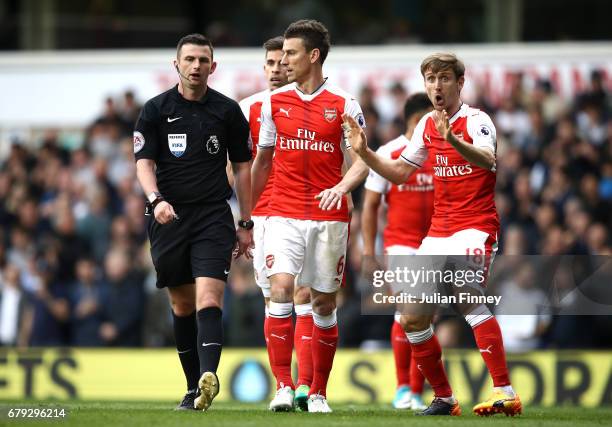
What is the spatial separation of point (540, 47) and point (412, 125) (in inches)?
364

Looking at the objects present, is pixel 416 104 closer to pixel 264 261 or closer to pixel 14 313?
pixel 264 261

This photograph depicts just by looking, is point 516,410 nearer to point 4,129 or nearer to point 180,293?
point 180,293

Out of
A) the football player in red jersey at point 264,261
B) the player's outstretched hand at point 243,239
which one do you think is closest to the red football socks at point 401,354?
the football player in red jersey at point 264,261

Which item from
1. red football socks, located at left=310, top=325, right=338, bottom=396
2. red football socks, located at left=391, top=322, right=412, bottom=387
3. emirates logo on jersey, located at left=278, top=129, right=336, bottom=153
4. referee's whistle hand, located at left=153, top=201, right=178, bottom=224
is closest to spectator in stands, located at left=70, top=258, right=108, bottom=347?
red football socks, located at left=391, top=322, right=412, bottom=387

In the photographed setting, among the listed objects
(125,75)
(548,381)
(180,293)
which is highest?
(125,75)

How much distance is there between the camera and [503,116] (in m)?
17.7

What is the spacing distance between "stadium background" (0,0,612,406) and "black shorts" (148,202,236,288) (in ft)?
18.5

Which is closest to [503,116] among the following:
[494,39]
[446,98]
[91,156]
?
[494,39]

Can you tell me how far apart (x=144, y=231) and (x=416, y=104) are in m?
7.45

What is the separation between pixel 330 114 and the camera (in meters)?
9.55

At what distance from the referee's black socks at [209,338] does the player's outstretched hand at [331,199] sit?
43.5 inches

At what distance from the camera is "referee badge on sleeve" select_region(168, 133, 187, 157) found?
953 centimetres

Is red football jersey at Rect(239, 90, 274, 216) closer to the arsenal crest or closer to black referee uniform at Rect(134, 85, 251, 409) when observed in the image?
black referee uniform at Rect(134, 85, 251, 409)

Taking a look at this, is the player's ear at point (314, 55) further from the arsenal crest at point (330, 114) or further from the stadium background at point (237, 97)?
the stadium background at point (237, 97)
